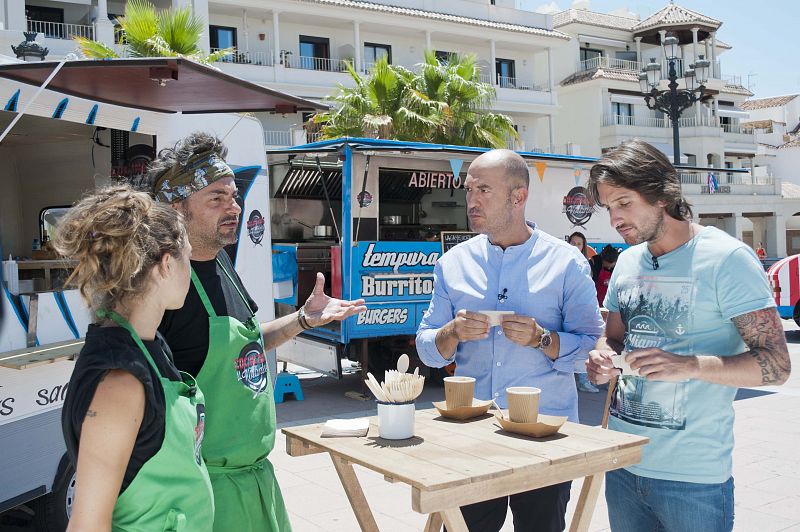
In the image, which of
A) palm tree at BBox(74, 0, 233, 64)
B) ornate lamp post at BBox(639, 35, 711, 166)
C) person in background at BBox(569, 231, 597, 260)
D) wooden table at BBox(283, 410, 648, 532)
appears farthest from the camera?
ornate lamp post at BBox(639, 35, 711, 166)

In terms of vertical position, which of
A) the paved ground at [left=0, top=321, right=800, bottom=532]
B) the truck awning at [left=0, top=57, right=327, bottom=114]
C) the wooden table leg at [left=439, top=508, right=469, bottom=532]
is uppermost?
the truck awning at [left=0, top=57, right=327, bottom=114]

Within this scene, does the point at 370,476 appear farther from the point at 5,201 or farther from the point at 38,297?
the point at 5,201

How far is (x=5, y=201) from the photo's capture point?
316 inches

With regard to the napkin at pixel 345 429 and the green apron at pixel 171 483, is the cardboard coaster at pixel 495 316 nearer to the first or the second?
the napkin at pixel 345 429

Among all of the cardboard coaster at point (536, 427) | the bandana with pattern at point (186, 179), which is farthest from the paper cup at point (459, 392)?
the bandana with pattern at point (186, 179)

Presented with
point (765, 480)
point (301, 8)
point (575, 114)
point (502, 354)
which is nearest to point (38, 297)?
point (502, 354)

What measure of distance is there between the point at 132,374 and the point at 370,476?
14.7 ft

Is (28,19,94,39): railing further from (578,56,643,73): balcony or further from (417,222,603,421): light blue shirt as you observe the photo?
(578,56,643,73): balcony

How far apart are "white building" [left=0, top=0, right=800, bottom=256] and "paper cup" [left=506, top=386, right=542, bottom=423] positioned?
450 inches

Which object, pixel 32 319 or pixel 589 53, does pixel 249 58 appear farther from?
pixel 32 319

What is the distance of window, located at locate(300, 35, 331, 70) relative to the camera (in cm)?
3031

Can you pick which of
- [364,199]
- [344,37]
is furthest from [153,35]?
[344,37]

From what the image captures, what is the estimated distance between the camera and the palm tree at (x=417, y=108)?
18641mm

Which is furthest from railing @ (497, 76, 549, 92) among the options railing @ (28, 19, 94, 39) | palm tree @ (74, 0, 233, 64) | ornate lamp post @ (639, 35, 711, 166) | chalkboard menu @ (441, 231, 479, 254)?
chalkboard menu @ (441, 231, 479, 254)
